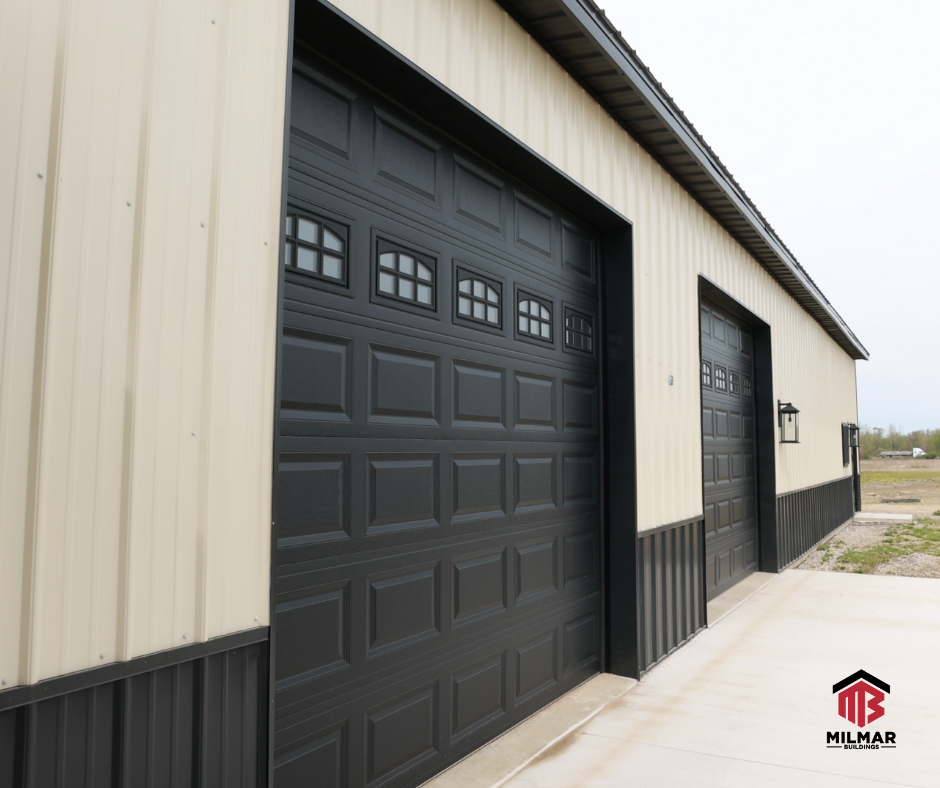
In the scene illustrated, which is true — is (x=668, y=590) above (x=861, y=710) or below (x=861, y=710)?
above

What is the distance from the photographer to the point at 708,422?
777 cm

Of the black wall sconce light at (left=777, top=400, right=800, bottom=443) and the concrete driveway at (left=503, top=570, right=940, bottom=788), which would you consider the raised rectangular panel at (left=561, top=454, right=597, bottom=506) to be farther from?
the black wall sconce light at (left=777, top=400, right=800, bottom=443)

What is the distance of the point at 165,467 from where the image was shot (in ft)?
6.34

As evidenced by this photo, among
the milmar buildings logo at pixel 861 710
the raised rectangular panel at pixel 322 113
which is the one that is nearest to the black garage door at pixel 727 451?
the milmar buildings logo at pixel 861 710

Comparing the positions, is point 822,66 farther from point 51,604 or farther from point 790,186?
point 51,604

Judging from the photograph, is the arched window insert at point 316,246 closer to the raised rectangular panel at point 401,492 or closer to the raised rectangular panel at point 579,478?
the raised rectangular panel at point 401,492

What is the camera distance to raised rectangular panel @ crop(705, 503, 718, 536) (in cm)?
768

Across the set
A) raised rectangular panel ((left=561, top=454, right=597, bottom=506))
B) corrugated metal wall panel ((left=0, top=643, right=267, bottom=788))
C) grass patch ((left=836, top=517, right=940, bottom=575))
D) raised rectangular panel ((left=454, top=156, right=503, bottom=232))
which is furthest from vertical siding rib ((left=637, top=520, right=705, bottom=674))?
grass patch ((left=836, top=517, right=940, bottom=575))

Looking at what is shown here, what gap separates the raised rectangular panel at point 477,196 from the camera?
12.3 ft

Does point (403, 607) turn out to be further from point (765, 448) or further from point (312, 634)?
point (765, 448)

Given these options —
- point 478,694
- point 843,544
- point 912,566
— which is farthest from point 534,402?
point 843,544

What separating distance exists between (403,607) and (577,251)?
2984mm

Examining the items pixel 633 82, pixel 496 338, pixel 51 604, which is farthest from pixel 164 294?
pixel 633 82

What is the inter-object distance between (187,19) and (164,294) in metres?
0.89
